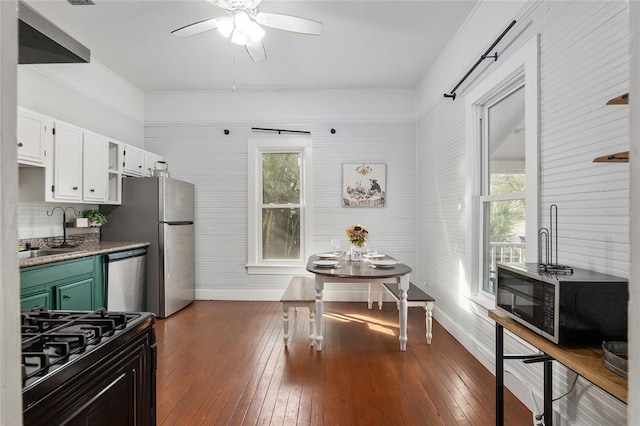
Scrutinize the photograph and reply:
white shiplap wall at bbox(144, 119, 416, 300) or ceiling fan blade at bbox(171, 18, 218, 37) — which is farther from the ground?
ceiling fan blade at bbox(171, 18, 218, 37)

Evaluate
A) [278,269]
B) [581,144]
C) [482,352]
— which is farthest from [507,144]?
[278,269]

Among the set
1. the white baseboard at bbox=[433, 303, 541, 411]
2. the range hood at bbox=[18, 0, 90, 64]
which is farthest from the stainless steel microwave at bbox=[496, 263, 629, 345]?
A: the range hood at bbox=[18, 0, 90, 64]

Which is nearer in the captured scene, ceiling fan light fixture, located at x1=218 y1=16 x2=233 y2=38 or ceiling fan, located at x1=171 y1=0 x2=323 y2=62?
ceiling fan, located at x1=171 y1=0 x2=323 y2=62

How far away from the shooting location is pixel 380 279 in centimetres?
289

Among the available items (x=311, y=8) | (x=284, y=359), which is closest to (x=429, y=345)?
(x=284, y=359)

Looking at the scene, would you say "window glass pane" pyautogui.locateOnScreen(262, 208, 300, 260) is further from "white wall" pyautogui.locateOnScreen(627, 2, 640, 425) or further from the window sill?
"white wall" pyautogui.locateOnScreen(627, 2, 640, 425)

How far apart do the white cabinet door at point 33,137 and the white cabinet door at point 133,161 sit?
1059mm

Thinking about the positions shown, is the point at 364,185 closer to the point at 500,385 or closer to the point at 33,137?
the point at 500,385

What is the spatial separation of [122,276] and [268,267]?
1861 millimetres

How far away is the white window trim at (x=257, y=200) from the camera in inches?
190

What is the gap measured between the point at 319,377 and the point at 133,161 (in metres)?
3.45

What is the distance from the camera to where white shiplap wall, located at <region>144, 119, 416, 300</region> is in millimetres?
4805

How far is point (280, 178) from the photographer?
4965 millimetres

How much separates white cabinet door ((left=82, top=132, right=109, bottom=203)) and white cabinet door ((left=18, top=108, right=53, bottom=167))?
45 centimetres
